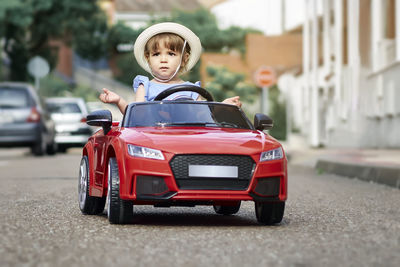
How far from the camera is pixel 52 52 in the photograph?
42906mm

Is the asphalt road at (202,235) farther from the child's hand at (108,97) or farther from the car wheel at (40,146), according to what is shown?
the car wheel at (40,146)

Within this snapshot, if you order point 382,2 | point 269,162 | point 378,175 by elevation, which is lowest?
point 378,175

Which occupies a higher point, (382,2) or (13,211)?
(382,2)

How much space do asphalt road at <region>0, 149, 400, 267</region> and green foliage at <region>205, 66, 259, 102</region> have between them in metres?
40.9

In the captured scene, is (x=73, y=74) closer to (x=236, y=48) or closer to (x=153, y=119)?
(x=236, y=48)

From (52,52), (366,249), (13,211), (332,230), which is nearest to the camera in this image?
(366,249)

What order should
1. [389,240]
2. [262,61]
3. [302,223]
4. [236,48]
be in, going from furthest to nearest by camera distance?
[236,48], [262,61], [302,223], [389,240]

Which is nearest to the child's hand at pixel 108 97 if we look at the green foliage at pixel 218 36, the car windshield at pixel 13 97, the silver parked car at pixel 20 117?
the silver parked car at pixel 20 117

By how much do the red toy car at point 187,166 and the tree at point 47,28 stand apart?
2969cm

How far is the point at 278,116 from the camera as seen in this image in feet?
147

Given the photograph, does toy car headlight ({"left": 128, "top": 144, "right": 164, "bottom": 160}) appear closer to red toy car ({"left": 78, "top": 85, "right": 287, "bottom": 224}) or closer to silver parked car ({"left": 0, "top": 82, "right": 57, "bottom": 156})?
red toy car ({"left": 78, "top": 85, "right": 287, "bottom": 224})

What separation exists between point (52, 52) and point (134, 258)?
1487 inches

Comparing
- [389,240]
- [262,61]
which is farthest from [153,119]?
[262,61]

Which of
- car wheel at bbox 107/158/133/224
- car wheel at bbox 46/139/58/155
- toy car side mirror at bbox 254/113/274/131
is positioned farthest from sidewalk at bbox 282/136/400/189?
car wheel at bbox 46/139/58/155
